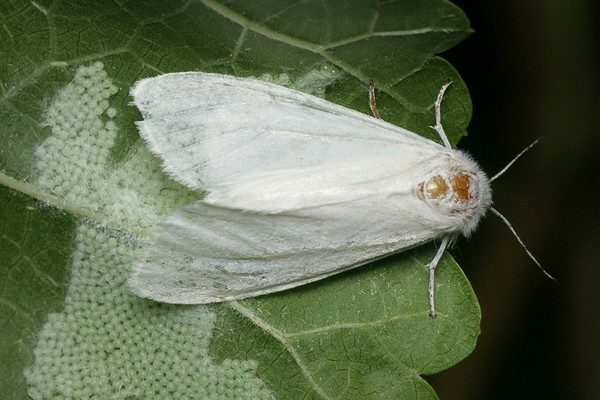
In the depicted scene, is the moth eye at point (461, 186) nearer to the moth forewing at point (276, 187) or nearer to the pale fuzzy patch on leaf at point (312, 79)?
the moth forewing at point (276, 187)

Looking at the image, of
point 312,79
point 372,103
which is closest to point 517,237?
point 372,103

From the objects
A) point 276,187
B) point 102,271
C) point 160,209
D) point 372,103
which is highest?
point 372,103

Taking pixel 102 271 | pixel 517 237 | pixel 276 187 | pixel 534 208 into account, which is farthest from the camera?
pixel 534 208

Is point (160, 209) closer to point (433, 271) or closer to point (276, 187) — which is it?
point (276, 187)

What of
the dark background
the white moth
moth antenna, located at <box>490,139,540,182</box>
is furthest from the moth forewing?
the dark background

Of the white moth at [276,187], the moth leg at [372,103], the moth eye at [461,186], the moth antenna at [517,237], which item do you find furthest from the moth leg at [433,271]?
the moth leg at [372,103]

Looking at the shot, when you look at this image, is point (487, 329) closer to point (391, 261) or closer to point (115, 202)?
point (391, 261)
